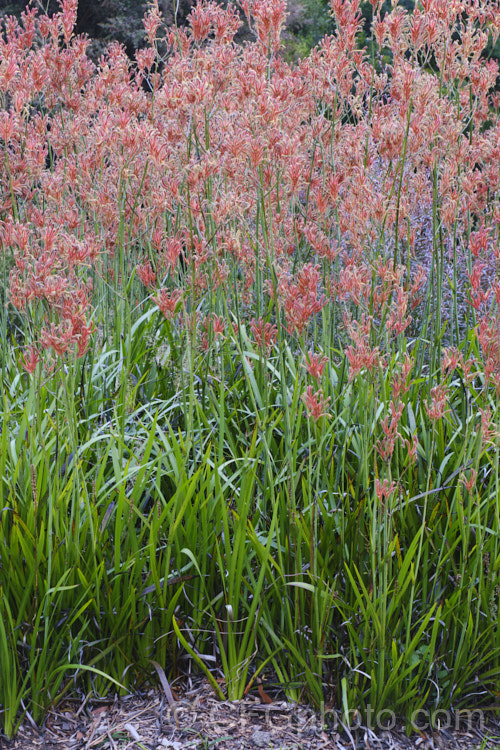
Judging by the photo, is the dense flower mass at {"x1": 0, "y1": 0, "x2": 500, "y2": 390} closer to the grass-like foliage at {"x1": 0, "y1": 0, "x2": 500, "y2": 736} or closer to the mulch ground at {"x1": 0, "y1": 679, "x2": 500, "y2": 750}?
the grass-like foliage at {"x1": 0, "y1": 0, "x2": 500, "y2": 736}

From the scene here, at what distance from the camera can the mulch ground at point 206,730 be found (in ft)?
7.49

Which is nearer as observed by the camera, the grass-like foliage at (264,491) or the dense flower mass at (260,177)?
the grass-like foliage at (264,491)

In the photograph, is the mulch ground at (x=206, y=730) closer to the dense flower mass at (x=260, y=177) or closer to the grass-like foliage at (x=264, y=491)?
the grass-like foliage at (x=264, y=491)

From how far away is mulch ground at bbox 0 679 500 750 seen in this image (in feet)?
7.49

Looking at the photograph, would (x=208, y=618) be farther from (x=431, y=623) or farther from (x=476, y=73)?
(x=476, y=73)

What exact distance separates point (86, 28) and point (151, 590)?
13.0 meters

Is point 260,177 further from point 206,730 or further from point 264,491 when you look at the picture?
point 206,730

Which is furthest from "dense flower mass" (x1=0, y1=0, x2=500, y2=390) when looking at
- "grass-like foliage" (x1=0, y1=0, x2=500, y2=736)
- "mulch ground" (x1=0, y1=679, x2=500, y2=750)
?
"mulch ground" (x1=0, y1=679, x2=500, y2=750)

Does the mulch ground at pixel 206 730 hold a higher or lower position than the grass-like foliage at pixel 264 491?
lower

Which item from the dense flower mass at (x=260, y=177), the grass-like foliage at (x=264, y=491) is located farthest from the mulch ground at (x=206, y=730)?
the dense flower mass at (x=260, y=177)

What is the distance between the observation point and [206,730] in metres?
2.31

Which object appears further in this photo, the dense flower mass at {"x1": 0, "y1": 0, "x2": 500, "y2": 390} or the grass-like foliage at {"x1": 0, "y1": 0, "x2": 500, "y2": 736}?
the dense flower mass at {"x1": 0, "y1": 0, "x2": 500, "y2": 390}

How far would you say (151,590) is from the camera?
2355 mm

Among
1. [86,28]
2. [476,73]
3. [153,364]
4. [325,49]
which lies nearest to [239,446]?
[153,364]
